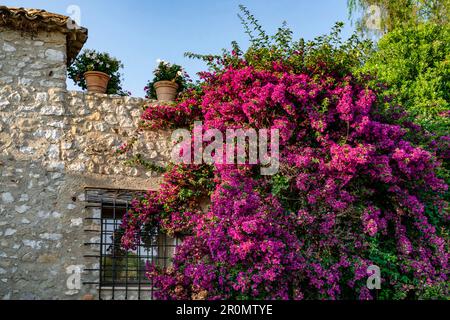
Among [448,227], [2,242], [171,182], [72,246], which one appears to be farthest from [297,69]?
[2,242]

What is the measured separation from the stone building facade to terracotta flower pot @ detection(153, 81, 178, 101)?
51cm

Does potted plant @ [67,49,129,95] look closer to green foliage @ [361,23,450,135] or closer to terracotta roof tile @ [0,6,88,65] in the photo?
terracotta roof tile @ [0,6,88,65]

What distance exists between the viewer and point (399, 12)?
13.0m

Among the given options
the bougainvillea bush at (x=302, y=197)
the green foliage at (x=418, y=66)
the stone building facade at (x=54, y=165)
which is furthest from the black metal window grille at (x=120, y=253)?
the green foliage at (x=418, y=66)

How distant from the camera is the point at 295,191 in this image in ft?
21.8

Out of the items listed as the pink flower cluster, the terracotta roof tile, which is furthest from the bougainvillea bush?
the terracotta roof tile

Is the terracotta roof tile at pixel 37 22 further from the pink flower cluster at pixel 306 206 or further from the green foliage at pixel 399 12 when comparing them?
the green foliage at pixel 399 12

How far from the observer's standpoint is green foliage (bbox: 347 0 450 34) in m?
12.6

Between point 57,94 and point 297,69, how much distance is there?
295cm

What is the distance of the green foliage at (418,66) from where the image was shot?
31.8ft

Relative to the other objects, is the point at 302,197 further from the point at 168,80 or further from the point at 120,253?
the point at 168,80

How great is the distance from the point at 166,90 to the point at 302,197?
246cm
